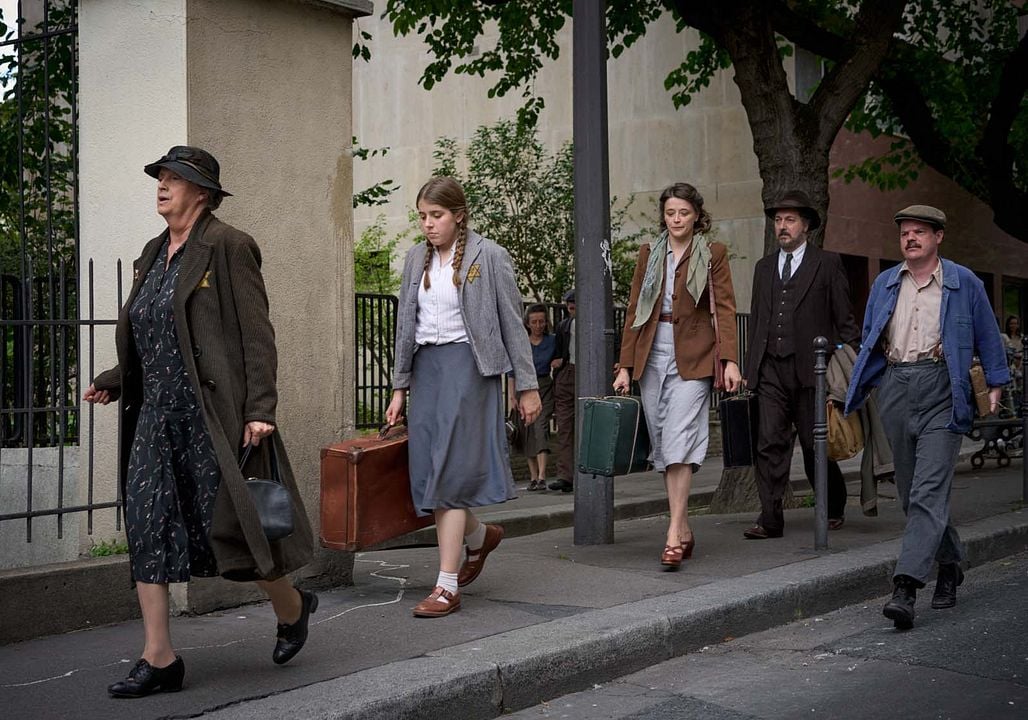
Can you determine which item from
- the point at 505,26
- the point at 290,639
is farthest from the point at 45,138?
the point at 505,26

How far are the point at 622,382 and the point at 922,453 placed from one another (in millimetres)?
1815

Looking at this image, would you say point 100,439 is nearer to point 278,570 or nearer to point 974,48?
point 278,570

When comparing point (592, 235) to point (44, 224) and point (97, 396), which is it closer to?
point (44, 224)

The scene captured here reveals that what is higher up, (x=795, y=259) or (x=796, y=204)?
(x=796, y=204)

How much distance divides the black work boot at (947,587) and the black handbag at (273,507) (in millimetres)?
3502

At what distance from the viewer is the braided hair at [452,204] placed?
6172 mm

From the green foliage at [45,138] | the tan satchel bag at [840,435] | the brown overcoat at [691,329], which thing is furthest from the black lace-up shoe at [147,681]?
the tan satchel bag at [840,435]

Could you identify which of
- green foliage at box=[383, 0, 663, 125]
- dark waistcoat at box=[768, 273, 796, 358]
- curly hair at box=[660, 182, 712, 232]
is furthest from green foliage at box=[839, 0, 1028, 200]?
curly hair at box=[660, 182, 712, 232]

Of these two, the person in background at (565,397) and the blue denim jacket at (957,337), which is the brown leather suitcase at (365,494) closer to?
the blue denim jacket at (957,337)

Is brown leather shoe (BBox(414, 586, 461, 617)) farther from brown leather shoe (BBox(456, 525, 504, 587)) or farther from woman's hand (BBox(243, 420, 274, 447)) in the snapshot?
woman's hand (BBox(243, 420, 274, 447))

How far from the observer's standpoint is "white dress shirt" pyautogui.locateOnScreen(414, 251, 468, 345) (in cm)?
622

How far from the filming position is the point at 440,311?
6238mm

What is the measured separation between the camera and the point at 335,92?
683 centimetres

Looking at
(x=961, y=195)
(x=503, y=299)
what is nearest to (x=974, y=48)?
(x=961, y=195)
